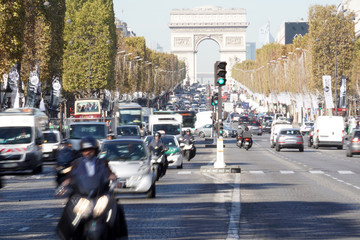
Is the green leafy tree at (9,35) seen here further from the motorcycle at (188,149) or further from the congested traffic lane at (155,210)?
the congested traffic lane at (155,210)

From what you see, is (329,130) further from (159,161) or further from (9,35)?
(159,161)

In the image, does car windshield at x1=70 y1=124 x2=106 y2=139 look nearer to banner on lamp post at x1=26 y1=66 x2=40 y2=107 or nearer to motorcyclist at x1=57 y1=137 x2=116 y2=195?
banner on lamp post at x1=26 y1=66 x2=40 y2=107

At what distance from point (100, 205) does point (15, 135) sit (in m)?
24.2

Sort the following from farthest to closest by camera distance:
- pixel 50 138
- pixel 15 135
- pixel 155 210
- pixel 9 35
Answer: pixel 50 138 → pixel 9 35 → pixel 15 135 → pixel 155 210

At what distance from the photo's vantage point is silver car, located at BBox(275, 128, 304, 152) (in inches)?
2105

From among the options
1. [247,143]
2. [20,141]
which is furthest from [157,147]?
[247,143]

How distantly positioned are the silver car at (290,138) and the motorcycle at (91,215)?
4461 cm

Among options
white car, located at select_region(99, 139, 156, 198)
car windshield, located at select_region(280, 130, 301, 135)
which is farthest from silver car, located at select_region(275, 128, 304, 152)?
white car, located at select_region(99, 139, 156, 198)

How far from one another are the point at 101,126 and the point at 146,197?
2275 cm

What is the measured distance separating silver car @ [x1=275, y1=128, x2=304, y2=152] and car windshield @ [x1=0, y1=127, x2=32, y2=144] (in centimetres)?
2360

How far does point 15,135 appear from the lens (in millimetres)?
32812

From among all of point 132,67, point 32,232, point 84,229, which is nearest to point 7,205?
point 32,232

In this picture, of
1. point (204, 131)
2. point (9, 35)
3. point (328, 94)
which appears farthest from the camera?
point (204, 131)

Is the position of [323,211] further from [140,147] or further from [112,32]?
[112,32]
